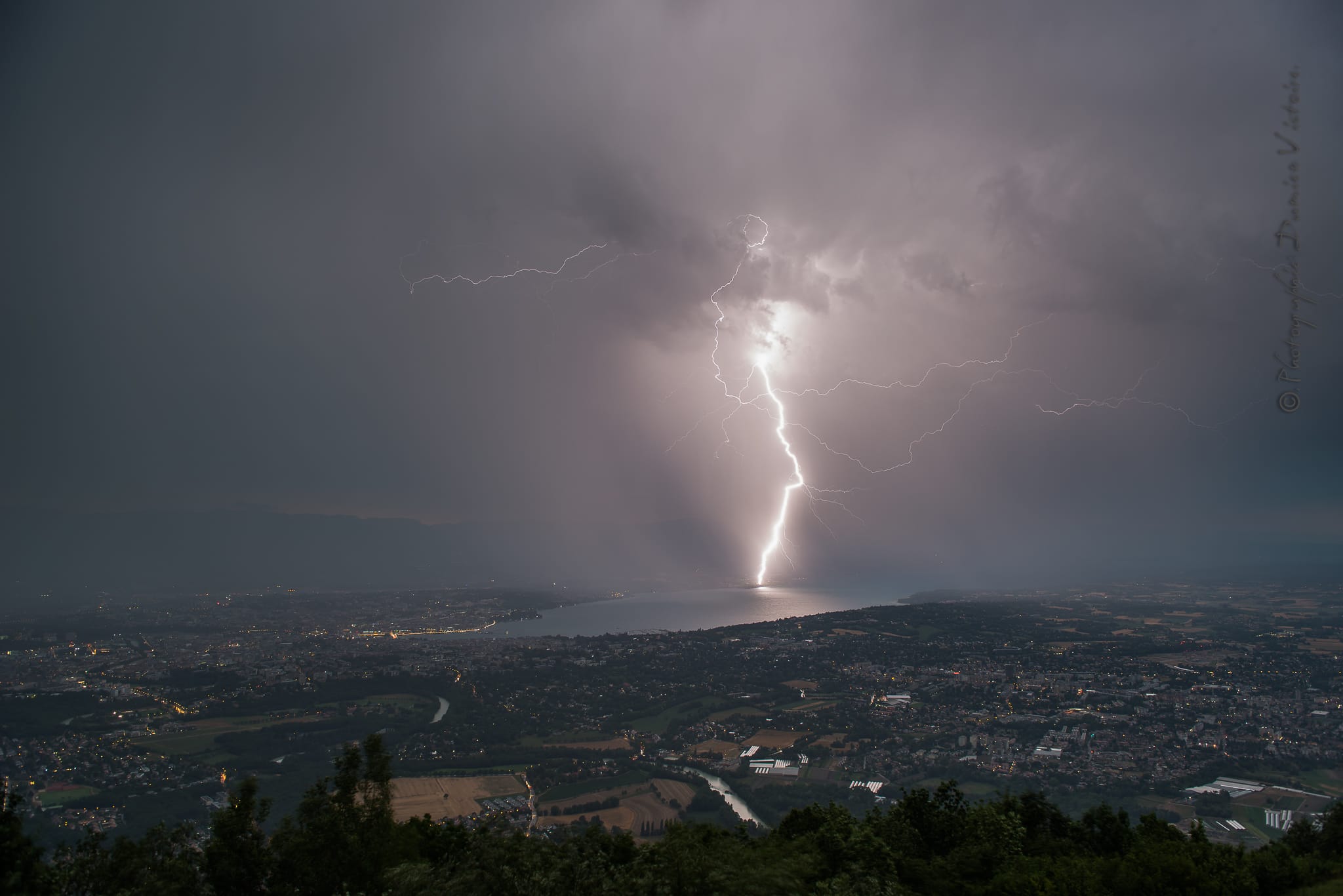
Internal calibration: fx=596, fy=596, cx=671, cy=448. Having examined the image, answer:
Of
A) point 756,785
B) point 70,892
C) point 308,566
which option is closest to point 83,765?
point 70,892

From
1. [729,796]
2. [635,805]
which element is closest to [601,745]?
[635,805]

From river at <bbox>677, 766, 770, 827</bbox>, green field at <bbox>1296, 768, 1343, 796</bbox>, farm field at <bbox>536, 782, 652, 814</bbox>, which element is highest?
green field at <bbox>1296, 768, 1343, 796</bbox>

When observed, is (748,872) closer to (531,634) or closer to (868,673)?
(868,673)

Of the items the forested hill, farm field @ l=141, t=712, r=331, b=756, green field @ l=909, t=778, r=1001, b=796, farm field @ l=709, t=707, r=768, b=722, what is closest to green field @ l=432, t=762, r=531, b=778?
farm field @ l=141, t=712, r=331, b=756

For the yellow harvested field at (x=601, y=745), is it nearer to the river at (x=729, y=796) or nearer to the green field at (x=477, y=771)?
the green field at (x=477, y=771)

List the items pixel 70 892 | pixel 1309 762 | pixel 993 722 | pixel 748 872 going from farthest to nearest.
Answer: pixel 993 722 → pixel 1309 762 → pixel 70 892 → pixel 748 872

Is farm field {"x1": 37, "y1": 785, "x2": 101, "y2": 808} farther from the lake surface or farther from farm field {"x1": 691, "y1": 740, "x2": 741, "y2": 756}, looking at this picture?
the lake surface

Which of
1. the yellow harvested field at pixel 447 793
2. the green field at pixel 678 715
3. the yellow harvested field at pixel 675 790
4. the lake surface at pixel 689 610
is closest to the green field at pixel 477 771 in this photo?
the yellow harvested field at pixel 447 793
